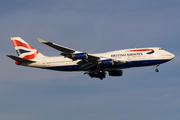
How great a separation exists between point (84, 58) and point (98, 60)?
358 cm

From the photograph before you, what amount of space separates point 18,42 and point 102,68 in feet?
64.7

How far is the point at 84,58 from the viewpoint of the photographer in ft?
162

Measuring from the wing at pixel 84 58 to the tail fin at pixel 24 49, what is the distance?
11.5m

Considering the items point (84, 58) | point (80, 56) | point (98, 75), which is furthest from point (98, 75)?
point (80, 56)

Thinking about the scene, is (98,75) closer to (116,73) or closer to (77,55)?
(116,73)

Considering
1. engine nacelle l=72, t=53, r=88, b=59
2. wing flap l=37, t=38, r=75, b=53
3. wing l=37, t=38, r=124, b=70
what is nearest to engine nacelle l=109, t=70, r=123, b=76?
wing l=37, t=38, r=124, b=70

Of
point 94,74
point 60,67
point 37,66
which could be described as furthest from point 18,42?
point 94,74

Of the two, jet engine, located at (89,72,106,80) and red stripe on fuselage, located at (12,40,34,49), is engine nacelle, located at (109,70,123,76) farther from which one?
red stripe on fuselage, located at (12,40,34,49)

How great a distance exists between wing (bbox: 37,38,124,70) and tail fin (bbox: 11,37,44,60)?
37.6 feet

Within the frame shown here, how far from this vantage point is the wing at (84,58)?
47.2 metres

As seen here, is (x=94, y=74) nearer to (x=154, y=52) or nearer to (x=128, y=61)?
(x=128, y=61)

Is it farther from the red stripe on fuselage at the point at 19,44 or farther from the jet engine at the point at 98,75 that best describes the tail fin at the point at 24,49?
the jet engine at the point at 98,75

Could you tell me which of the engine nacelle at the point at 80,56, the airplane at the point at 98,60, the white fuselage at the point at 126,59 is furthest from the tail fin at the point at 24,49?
the engine nacelle at the point at 80,56

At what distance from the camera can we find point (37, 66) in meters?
56.8
